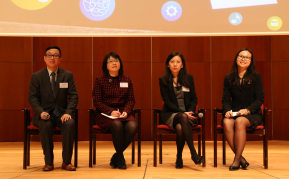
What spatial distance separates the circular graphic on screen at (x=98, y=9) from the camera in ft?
16.0

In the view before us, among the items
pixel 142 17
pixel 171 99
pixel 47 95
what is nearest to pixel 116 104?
pixel 171 99

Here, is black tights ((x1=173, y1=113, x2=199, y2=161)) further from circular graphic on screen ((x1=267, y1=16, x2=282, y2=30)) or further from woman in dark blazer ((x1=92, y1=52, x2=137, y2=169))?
circular graphic on screen ((x1=267, y1=16, x2=282, y2=30))

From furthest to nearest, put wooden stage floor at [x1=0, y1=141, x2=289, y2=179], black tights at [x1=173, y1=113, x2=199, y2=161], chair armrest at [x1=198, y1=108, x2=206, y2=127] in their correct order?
chair armrest at [x1=198, y1=108, x2=206, y2=127] < black tights at [x1=173, y1=113, x2=199, y2=161] < wooden stage floor at [x1=0, y1=141, x2=289, y2=179]

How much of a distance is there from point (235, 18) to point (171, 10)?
41.8 inches

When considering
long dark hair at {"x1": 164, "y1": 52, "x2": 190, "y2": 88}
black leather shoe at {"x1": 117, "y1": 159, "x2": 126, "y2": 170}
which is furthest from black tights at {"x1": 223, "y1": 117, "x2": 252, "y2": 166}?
black leather shoe at {"x1": 117, "y1": 159, "x2": 126, "y2": 170}

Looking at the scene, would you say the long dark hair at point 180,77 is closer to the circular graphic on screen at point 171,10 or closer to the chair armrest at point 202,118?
the chair armrest at point 202,118

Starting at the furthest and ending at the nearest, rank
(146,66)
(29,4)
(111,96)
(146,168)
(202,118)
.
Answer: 1. (146,66)
2. (29,4)
3. (111,96)
4. (202,118)
5. (146,168)

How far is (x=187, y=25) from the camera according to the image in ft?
16.3

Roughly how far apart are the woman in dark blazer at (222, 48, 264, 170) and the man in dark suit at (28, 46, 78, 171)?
5.38ft

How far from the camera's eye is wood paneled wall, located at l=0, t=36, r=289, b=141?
206 inches

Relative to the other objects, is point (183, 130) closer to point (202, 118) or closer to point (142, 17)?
point (202, 118)

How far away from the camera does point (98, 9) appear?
488cm

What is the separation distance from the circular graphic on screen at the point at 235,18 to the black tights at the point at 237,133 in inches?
92.5

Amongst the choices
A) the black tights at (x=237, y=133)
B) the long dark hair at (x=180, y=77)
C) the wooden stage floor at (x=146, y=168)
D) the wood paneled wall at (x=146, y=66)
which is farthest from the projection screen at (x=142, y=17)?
the black tights at (x=237, y=133)
